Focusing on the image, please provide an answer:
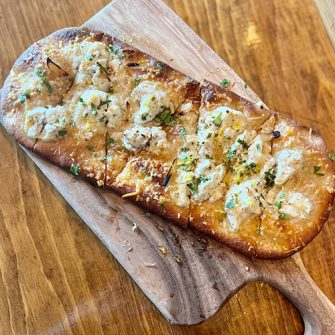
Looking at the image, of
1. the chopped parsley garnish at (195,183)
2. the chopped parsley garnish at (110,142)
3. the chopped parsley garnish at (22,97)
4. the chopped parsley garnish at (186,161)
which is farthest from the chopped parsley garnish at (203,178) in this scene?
the chopped parsley garnish at (22,97)

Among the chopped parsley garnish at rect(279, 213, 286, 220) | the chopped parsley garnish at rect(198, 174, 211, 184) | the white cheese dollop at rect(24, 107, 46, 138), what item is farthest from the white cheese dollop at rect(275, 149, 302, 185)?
the white cheese dollop at rect(24, 107, 46, 138)

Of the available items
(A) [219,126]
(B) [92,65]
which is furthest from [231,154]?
(B) [92,65]

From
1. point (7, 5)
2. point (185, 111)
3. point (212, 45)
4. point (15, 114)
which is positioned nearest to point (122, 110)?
point (185, 111)

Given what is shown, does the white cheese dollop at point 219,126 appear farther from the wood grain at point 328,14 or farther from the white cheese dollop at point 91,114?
the wood grain at point 328,14

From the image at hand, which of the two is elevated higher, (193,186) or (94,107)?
(94,107)

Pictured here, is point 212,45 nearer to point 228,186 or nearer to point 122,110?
point 122,110

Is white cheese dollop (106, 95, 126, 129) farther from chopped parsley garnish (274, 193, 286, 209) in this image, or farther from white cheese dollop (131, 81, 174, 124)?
chopped parsley garnish (274, 193, 286, 209)

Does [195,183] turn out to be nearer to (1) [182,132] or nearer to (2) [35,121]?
(1) [182,132]
